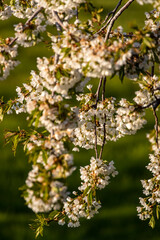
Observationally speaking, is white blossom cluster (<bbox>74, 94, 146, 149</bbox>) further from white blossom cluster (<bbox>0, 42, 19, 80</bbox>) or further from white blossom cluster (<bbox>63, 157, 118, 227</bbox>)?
white blossom cluster (<bbox>0, 42, 19, 80</bbox>)

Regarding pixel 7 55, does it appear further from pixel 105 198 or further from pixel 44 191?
pixel 105 198

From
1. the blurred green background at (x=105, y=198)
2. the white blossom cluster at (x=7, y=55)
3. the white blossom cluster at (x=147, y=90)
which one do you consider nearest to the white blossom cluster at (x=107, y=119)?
the white blossom cluster at (x=147, y=90)

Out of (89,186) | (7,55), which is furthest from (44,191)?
(7,55)

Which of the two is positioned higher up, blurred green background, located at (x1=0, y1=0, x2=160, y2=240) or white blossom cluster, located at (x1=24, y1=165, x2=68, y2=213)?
blurred green background, located at (x1=0, y1=0, x2=160, y2=240)

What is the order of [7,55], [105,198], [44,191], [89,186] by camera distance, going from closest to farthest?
1. [44,191]
2. [7,55]
3. [89,186]
4. [105,198]

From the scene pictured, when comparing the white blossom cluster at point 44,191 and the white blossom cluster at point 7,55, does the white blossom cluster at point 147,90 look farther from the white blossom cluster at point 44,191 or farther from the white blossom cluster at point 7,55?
the white blossom cluster at point 44,191

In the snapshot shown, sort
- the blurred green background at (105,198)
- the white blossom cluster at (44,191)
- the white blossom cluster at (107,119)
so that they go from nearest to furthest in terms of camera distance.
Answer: the white blossom cluster at (44,191) → the white blossom cluster at (107,119) → the blurred green background at (105,198)

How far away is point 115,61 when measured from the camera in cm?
243

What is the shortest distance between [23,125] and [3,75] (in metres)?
4.84

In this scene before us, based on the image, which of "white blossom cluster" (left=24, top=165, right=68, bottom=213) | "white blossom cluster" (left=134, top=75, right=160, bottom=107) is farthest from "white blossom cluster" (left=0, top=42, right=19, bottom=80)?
"white blossom cluster" (left=134, top=75, right=160, bottom=107)

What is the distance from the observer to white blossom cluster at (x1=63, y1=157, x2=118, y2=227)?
3352mm

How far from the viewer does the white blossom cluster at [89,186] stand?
3.35 m

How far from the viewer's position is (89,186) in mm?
3387

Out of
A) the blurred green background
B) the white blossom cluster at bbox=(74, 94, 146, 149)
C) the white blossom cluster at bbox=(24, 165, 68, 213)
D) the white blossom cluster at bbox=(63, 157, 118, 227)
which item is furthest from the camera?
the blurred green background
